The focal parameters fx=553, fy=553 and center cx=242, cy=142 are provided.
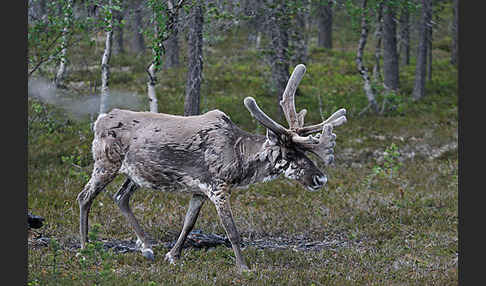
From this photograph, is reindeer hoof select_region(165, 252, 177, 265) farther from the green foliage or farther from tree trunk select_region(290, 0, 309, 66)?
tree trunk select_region(290, 0, 309, 66)

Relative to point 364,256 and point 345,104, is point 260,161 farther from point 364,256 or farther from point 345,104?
point 345,104

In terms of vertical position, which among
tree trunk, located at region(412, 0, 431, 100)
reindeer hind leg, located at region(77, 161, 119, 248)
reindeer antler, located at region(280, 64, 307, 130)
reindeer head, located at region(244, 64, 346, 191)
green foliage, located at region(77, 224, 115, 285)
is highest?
tree trunk, located at region(412, 0, 431, 100)

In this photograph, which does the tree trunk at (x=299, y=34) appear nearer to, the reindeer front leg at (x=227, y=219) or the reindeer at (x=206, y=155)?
the reindeer at (x=206, y=155)

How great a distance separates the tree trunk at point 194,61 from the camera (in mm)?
11547

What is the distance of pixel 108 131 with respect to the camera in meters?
7.77

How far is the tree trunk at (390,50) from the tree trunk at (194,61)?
951cm

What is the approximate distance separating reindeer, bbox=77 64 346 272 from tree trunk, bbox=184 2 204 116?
13.7 ft

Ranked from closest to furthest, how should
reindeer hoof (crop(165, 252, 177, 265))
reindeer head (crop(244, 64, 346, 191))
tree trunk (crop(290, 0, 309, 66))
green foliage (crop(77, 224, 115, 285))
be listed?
green foliage (crop(77, 224, 115, 285)) < reindeer head (crop(244, 64, 346, 191)) < reindeer hoof (crop(165, 252, 177, 265)) < tree trunk (crop(290, 0, 309, 66))

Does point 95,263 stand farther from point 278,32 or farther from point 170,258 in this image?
point 278,32

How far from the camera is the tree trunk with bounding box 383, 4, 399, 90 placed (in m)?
20.2

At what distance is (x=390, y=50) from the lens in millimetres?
20578

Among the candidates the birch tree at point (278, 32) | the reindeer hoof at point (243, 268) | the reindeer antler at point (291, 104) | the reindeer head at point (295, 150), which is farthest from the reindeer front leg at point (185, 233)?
the birch tree at point (278, 32)

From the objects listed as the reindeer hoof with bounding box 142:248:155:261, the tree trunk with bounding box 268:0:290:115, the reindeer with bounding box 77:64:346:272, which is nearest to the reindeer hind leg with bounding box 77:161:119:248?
the reindeer with bounding box 77:64:346:272

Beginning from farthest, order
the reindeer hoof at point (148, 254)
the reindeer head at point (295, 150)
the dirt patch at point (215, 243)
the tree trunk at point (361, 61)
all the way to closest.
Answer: the tree trunk at point (361, 61), the dirt patch at point (215, 243), the reindeer hoof at point (148, 254), the reindeer head at point (295, 150)
